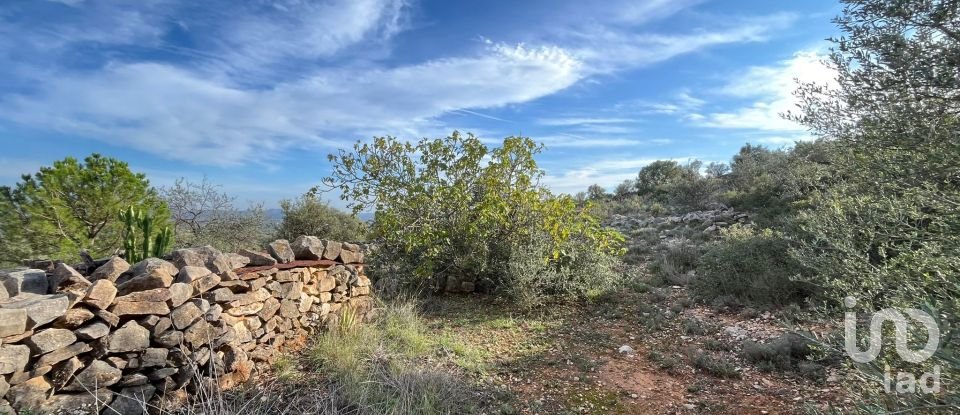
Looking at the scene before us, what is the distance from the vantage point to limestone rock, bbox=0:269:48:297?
2.89m

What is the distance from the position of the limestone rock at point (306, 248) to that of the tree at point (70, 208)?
2367 mm

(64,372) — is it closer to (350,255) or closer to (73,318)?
(73,318)

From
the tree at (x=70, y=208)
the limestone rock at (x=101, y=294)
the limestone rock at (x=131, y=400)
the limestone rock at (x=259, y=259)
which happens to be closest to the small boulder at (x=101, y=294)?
the limestone rock at (x=101, y=294)

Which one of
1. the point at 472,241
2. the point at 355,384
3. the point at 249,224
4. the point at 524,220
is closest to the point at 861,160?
the point at 355,384

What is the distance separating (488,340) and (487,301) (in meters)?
1.67

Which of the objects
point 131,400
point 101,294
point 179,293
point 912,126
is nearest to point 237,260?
point 179,293

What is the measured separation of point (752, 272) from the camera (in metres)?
6.15

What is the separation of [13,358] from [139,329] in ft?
2.23

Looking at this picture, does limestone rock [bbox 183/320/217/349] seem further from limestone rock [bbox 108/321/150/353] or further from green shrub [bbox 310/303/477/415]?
green shrub [bbox 310/303/477/415]

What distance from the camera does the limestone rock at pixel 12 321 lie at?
246 centimetres

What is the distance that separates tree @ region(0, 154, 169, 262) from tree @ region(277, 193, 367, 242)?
4007 mm

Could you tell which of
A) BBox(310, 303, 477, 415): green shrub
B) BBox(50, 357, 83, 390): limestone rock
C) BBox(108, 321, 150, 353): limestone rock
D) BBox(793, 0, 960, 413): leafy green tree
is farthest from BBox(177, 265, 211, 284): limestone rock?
BBox(793, 0, 960, 413): leafy green tree

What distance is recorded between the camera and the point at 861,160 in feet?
8.43

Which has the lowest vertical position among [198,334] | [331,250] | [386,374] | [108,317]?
[386,374]
